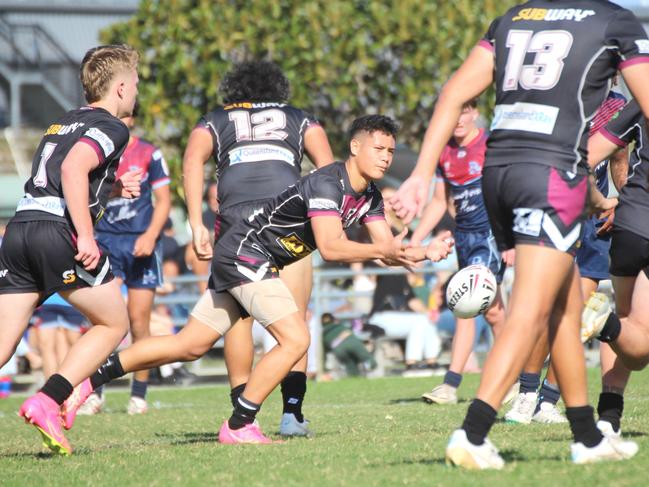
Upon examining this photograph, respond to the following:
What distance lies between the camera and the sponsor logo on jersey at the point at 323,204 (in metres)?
6.03

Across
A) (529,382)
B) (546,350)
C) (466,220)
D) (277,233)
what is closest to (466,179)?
(466,220)

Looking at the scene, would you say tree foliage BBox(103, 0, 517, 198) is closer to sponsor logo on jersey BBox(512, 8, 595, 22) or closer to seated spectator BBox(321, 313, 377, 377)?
seated spectator BBox(321, 313, 377, 377)

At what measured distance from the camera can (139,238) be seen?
991 centimetres

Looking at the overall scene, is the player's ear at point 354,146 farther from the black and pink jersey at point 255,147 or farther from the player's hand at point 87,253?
the player's hand at point 87,253

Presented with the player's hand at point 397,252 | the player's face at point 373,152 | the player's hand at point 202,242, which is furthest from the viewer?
the player's hand at point 202,242

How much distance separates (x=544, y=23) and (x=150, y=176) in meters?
5.84

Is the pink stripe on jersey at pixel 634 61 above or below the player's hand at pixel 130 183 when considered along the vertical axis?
above

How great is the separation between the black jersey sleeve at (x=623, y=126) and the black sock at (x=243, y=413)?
252 cm

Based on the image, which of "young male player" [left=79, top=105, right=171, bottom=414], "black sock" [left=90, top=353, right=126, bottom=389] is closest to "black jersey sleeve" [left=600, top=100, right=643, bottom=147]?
"black sock" [left=90, top=353, right=126, bottom=389]

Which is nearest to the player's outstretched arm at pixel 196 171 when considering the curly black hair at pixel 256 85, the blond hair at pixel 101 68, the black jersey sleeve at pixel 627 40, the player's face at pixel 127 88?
the curly black hair at pixel 256 85

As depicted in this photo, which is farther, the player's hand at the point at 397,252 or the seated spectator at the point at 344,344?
the seated spectator at the point at 344,344

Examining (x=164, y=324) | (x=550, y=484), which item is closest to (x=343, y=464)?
(x=550, y=484)

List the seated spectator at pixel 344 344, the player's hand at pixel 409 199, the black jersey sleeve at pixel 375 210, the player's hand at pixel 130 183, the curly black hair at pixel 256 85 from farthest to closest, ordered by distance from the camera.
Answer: the seated spectator at pixel 344 344, the curly black hair at pixel 256 85, the player's hand at pixel 130 183, the black jersey sleeve at pixel 375 210, the player's hand at pixel 409 199

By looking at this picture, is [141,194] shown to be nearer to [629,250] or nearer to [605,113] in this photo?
[605,113]
